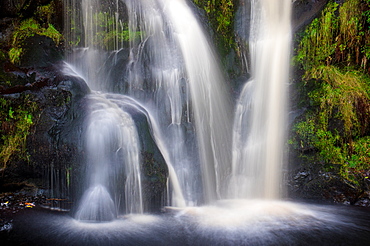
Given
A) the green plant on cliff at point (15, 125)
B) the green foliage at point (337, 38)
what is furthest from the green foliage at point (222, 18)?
the green plant on cliff at point (15, 125)

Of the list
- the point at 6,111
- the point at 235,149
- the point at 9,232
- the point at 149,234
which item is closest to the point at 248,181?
the point at 235,149

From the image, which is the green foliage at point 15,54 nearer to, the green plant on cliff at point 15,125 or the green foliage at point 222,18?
the green plant on cliff at point 15,125

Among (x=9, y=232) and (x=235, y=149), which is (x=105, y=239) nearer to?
(x=9, y=232)

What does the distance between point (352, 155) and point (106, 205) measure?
5883mm

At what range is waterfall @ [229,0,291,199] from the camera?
7.17 m

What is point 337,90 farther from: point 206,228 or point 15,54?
point 15,54

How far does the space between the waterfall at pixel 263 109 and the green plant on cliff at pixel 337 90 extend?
56 cm

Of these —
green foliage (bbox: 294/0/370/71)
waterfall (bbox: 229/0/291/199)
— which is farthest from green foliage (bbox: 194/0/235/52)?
green foliage (bbox: 294/0/370/71)

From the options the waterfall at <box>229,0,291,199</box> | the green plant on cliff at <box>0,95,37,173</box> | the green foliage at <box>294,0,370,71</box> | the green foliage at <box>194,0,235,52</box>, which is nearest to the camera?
the green plant on cliff at <box>0,95,37,173</box>

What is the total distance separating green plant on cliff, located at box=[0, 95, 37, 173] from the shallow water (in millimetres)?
1324

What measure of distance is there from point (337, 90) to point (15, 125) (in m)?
7.75

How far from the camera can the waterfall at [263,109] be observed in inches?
282

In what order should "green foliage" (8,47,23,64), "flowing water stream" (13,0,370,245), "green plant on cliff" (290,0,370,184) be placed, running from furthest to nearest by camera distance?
"green plant on cliff" (290,0,370,184) < "green foliage" (8,47,23,64) < "flowing water stream" (13,0,370,245)

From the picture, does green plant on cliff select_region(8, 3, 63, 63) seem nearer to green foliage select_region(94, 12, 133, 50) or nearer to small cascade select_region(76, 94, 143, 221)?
green foliage select_region(94, 12, 133, 50)
